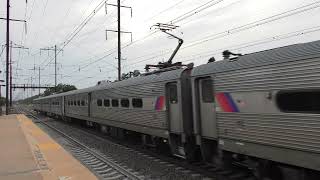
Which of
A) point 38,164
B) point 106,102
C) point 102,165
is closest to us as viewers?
point 38,164

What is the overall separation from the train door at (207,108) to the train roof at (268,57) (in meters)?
0.30

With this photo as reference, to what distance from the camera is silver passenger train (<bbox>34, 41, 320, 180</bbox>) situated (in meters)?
7.97

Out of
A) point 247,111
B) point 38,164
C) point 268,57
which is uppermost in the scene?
point 268,57

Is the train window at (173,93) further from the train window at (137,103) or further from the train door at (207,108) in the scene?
the train window at (137,103)

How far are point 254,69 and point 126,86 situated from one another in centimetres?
1021

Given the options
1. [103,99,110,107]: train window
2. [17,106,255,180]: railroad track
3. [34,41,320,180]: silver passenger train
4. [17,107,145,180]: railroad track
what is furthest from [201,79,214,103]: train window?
[103,99,110,107]: train window

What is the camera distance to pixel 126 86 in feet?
62.7

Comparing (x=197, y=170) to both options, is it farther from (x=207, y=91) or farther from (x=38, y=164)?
(x=38, y=164)

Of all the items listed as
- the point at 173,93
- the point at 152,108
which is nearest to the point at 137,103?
the point at 152,108

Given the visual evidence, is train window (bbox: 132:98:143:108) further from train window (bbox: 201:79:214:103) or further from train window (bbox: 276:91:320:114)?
train window (bbox: 276:91:320:114)

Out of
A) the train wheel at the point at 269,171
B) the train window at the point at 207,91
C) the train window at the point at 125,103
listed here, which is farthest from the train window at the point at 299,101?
the train window at the point at 125,103

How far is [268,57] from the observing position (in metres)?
9.08

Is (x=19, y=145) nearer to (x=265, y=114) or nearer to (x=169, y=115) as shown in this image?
(x=169, y=115)

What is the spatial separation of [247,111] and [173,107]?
444 cm
